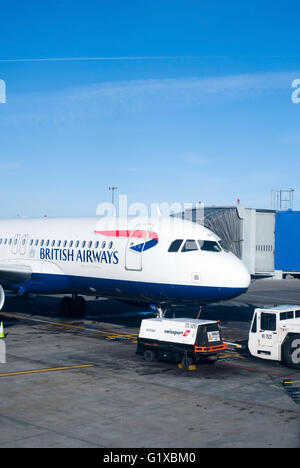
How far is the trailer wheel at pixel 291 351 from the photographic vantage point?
19.3 meters

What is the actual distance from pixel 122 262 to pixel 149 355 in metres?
6.52

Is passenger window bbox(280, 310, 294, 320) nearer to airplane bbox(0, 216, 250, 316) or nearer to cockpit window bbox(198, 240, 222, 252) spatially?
airplane bbox(0, 216, 250, 316)

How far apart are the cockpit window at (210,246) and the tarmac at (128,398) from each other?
14.6 ft

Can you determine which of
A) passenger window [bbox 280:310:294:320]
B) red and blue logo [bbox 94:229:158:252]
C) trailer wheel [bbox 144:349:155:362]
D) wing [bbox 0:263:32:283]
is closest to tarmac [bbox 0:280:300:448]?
trailer wheel [bbox 144:349:155:362]

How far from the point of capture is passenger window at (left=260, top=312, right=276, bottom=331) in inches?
779

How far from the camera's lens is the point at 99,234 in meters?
27.7

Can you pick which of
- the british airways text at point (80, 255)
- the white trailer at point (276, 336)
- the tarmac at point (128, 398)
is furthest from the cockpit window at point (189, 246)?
the white trailer at point (276, 336)

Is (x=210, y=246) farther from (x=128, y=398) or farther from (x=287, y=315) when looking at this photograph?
(x=128, y=398)

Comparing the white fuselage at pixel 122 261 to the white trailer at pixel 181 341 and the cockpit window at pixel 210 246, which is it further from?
the white trailer at pixel 181 341

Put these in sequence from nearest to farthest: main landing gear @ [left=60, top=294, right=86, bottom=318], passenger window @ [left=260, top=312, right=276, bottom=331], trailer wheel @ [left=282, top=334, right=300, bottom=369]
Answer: trailer wheel @ [left=282, top=334, right=300, bottom=369] < passenger window @ [left=260, top=312, right=276, bottom=331] < main landing gear @ [left=60, top=294, right=86, bottom=318]

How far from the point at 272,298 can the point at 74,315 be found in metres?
20.8

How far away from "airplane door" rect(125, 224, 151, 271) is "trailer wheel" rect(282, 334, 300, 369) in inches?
318
